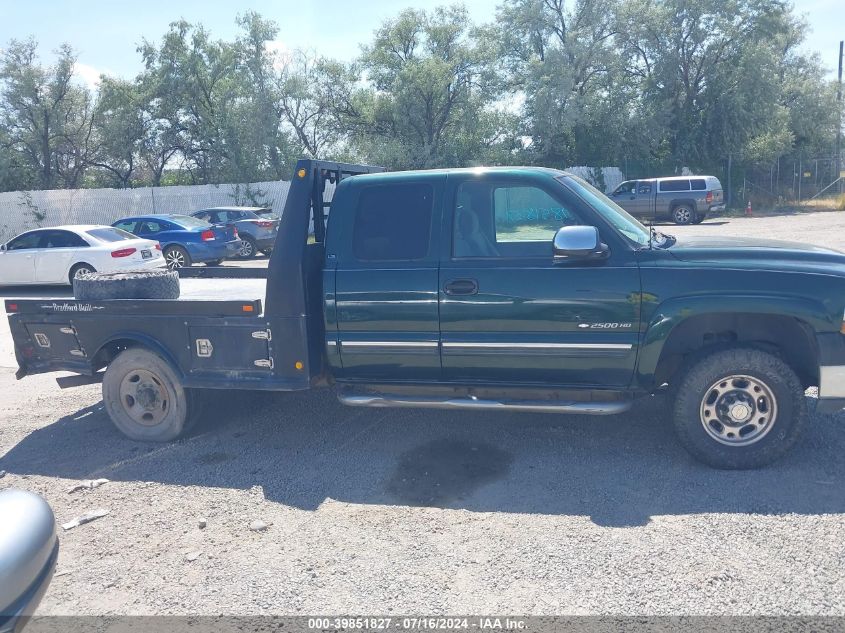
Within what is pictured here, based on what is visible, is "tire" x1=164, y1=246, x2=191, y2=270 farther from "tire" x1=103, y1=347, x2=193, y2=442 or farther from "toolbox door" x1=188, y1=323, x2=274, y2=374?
"toolbox door" x1=188, y1=323, x2=274, y2=374

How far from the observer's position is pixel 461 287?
4.83 meters

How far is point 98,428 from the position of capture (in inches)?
243

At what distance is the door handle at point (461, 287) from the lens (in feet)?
15.8

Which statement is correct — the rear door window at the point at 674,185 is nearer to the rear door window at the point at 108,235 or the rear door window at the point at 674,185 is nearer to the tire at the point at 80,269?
the rear door window at the point at 108,235

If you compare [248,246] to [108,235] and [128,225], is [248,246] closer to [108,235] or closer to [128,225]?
[128,225]

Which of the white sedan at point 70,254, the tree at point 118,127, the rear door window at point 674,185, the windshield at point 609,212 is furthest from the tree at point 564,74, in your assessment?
the windshield at point 609,212

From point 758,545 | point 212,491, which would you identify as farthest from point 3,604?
point 758,545

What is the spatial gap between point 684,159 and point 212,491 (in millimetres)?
34681

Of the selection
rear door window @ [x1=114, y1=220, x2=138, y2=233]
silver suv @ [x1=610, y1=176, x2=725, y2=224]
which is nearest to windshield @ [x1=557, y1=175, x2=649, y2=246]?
rear door window @ [x1=114, y1=220, x2=138, y2=233]

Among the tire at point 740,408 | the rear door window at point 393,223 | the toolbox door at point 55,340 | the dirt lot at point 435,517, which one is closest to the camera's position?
the dirt lot at point 435,517

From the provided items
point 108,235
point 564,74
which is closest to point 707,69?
point 564,74

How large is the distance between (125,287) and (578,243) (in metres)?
3.59

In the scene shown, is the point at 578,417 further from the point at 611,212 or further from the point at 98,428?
the point at 98,428

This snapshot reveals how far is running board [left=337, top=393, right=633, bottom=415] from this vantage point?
184 inches
